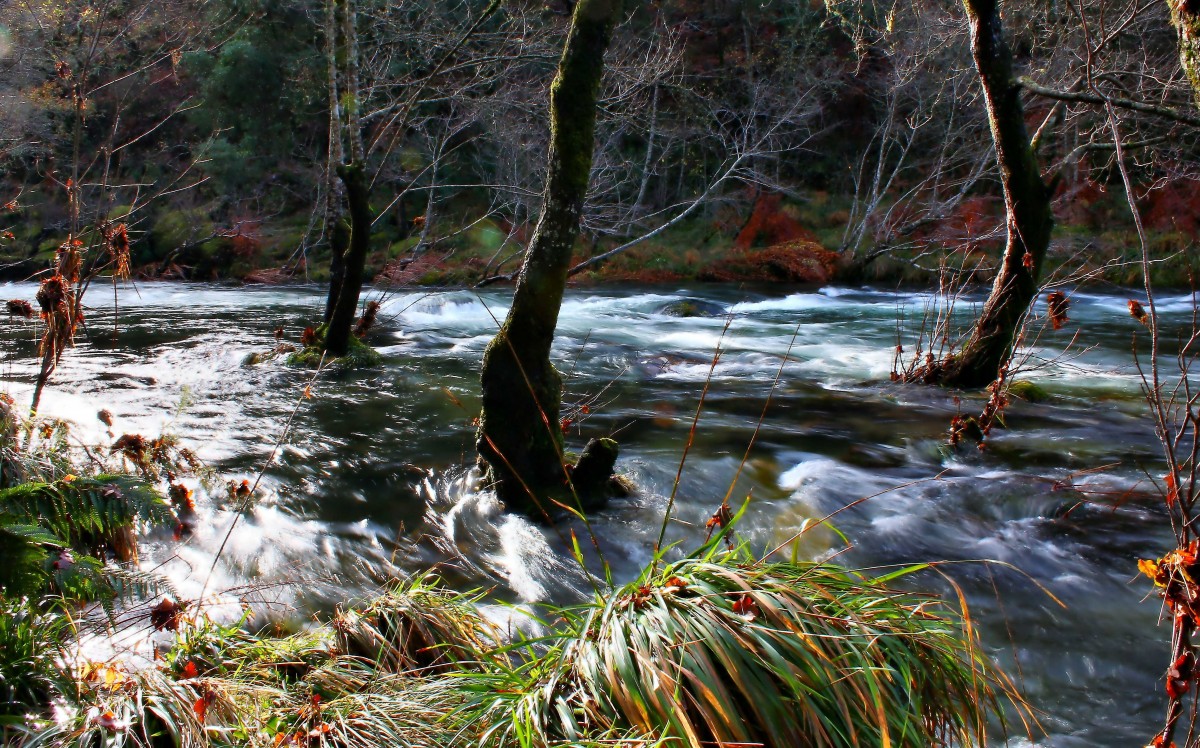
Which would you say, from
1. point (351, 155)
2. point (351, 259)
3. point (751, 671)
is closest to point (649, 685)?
point (751, 671)

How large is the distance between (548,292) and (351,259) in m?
5.52

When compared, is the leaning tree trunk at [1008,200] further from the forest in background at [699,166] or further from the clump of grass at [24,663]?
the forest in background at [699,166]

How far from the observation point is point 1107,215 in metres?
25.2

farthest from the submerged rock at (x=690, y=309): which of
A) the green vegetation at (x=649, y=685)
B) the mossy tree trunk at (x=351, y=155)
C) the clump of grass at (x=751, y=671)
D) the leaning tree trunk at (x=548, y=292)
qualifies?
the clump of grass at (x=751, y=671)

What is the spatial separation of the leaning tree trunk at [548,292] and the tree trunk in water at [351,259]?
4.99 metres

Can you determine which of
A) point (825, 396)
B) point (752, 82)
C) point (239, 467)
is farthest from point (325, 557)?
point (752, 82)

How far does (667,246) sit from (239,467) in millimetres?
20643

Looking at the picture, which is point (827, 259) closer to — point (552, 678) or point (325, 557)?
point (325, 557)

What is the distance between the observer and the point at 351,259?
9.95 metres

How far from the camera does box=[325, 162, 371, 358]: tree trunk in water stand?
374 inches

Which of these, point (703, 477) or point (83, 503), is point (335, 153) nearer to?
point (703, 477)

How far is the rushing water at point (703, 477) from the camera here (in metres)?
4.57

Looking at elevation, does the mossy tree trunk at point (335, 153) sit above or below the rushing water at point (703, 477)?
above

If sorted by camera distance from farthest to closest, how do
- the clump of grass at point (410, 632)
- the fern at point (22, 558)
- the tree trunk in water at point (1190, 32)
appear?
the clump of grass at point (410, 632) < the tree trunk in water at point (1190, 32) < the fern at point (22, 558)
